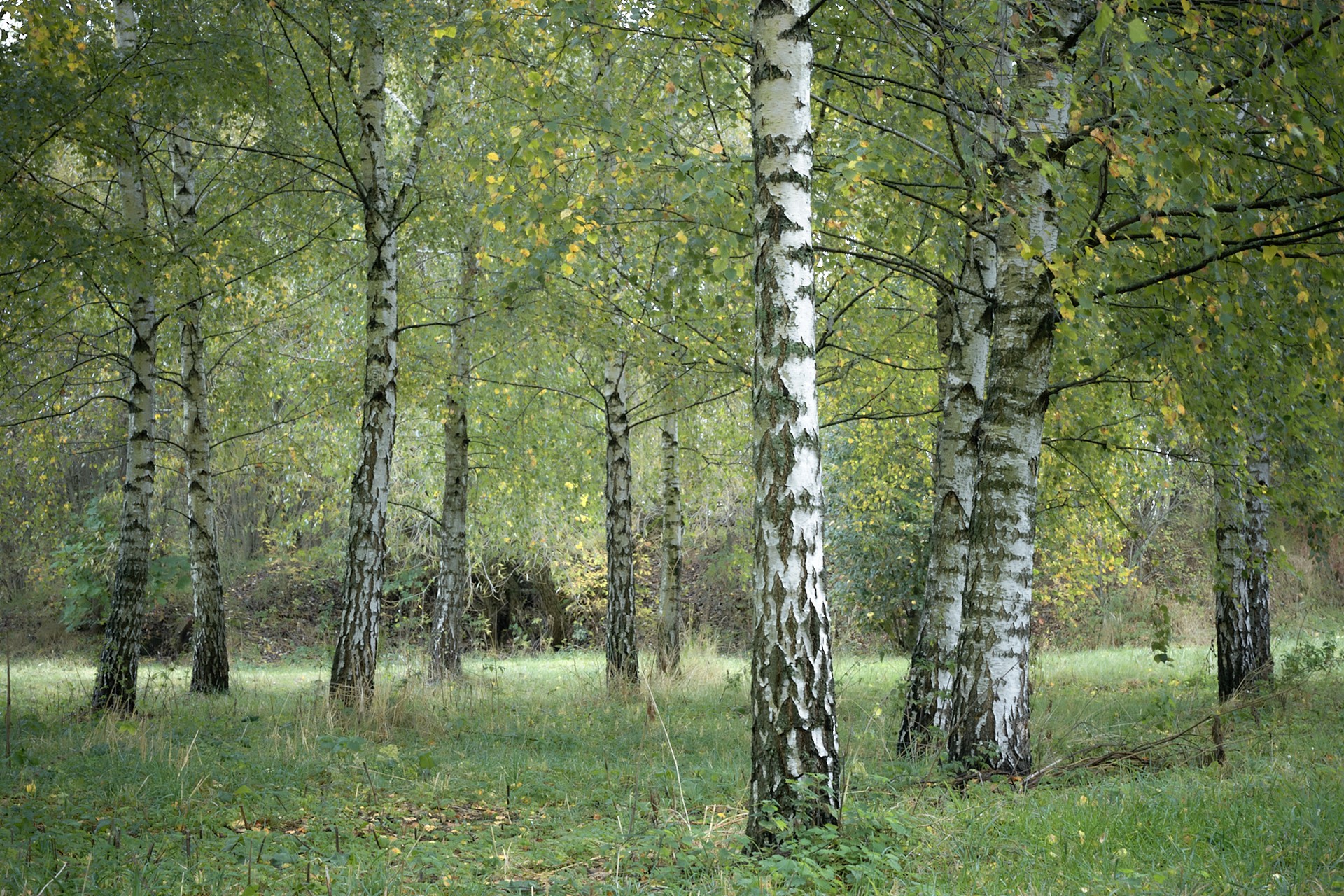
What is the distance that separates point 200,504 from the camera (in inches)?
428

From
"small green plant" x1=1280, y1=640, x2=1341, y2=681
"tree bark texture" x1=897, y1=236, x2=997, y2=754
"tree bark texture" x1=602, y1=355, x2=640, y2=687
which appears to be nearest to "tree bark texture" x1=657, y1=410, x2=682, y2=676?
"tree bark texture" x1=602, y1=355, x2=640, y2=687

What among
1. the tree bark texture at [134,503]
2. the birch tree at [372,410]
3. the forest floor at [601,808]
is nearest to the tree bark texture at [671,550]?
the forest floor at [601,808]

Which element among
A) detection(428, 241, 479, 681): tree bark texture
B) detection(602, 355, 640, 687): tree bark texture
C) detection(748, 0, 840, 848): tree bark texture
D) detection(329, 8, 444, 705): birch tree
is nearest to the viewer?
detection(748, 0, 840, 848): tree bark texture

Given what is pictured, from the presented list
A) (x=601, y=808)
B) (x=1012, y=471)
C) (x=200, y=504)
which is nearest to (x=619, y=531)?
(x=200, y=504)

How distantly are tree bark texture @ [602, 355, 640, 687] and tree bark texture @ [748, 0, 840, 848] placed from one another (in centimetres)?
660

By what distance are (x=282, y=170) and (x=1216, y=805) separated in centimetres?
988

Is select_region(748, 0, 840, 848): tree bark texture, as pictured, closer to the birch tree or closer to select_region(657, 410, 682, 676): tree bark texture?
the birch tree

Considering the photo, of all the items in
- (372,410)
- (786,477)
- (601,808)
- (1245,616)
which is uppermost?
(372,410)

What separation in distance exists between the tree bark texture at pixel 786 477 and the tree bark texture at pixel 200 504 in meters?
8.50

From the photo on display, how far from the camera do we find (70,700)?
30.9 ft

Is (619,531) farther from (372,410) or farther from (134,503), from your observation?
(134,503)

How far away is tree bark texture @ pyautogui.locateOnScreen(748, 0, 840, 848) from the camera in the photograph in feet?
13.7

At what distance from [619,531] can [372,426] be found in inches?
146

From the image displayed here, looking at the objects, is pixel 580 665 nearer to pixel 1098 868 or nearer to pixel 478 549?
pixel 478 549
